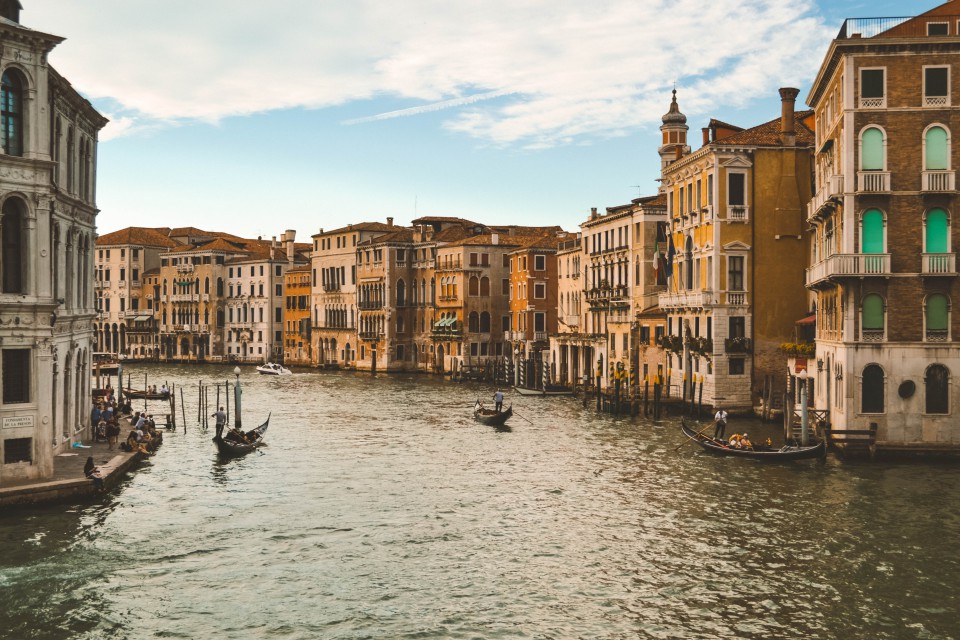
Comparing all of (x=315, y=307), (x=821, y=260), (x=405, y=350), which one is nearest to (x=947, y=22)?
(x=821, y=260)

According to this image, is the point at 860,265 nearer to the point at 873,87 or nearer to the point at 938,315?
the point at 938,315

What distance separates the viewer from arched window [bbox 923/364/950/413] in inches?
1070

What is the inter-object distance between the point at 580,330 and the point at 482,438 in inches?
987

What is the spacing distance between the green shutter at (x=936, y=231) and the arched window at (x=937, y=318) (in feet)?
3.97

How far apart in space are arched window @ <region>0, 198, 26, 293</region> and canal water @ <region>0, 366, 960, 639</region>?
4.56 m

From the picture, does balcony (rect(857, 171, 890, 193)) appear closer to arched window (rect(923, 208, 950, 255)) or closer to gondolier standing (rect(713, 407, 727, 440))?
arched window (rect(923, 208, 950, 255))

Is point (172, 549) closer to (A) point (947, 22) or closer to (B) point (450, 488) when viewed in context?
(B) point (450, 488)

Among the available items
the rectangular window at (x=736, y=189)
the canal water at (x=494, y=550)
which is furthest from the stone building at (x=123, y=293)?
the canal water at (x=494, y=550)

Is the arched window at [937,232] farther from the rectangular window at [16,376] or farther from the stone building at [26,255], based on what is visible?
the rectangular window at [16,376]

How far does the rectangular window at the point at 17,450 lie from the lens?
67.9 ft

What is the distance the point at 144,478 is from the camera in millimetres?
27094

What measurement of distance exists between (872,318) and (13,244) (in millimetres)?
20744

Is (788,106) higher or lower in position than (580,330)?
higher

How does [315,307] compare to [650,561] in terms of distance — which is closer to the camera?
[650,561]
